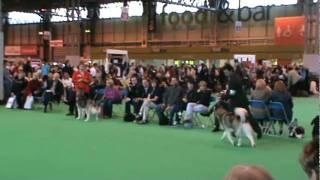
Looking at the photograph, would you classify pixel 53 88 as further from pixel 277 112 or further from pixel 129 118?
pixel 277 112

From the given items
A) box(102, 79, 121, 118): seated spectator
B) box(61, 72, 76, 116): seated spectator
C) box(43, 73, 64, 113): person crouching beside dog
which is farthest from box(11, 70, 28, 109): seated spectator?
box(102, 79, 121, 118): seated spectator

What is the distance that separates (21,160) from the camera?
8.36m

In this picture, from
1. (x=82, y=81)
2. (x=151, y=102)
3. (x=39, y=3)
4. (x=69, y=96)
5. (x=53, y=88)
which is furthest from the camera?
(x=39, y=3)

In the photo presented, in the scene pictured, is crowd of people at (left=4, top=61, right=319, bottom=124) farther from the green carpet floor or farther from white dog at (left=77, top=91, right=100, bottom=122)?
the green carpet floor

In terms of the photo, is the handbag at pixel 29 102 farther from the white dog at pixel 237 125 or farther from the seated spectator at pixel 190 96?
the white dog at pixel 237 125

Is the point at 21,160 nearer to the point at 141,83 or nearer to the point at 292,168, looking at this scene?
the point at 292,168

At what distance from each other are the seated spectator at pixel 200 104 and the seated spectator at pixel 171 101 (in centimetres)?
39

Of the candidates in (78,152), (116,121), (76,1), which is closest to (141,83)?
(116,121)

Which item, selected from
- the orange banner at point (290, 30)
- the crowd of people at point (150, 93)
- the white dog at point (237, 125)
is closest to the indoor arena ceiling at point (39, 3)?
the orange banner at point (290, 30)

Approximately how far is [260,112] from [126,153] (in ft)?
12.6

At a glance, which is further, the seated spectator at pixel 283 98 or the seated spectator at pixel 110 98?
the seated spectator at pixel 110 98

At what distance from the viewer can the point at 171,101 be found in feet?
44.9

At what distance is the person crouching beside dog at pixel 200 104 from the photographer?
13.2 meters

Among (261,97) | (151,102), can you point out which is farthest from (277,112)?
(151,102)
